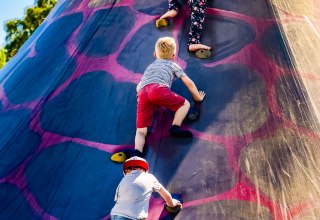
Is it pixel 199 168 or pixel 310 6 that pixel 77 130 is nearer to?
pixel 199 168

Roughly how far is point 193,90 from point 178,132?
400 mm

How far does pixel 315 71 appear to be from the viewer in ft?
11.4

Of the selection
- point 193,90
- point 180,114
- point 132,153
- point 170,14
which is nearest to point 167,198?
point 132,153

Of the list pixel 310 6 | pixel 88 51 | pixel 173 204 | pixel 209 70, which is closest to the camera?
pixel 173 204

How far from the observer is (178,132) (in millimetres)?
2939

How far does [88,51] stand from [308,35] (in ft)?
6.93

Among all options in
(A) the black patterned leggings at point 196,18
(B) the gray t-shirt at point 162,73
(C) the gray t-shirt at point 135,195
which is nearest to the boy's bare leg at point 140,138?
(B) the gray t-shirt at point 162,73

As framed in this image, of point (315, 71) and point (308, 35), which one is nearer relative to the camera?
point (315, 71)

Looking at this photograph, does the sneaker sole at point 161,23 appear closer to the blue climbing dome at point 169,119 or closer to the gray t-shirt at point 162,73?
the blue climbing dome at point 169,119

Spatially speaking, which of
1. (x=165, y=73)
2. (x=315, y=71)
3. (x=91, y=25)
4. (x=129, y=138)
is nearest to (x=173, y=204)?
(x=129, y=138)

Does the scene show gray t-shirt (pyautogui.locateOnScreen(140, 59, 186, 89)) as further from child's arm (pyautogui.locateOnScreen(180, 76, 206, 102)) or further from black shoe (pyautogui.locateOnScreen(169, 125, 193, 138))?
black shoe (pyautogui.locateOnScreen(169, 125, 193, 138))

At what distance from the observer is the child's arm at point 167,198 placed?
2.47m

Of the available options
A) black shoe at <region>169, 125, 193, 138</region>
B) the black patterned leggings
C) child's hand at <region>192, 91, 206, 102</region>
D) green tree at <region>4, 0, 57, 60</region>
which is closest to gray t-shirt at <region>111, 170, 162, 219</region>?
black shoe at <region>169, 125, 193, 138</region>

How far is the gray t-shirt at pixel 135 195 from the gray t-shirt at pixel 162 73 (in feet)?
2.70
